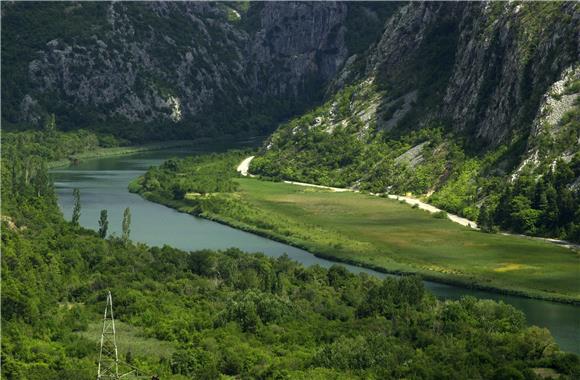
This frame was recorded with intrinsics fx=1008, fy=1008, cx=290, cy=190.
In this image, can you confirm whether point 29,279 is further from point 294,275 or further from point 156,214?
point 156,214

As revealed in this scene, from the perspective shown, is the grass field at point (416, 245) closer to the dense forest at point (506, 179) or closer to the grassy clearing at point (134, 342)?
the dense forest at point (506, 179)

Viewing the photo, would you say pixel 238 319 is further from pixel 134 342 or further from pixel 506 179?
pixel 506 179

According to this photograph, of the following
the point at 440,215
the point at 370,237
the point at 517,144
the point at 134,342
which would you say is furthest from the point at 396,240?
the point at 134,342

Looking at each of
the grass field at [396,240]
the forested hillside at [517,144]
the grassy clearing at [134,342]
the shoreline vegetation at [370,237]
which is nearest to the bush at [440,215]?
the shoreline vegetation at [370,237]

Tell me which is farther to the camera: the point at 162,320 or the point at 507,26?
the point at 507,26

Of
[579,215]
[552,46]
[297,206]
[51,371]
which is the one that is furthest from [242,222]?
[51,371]
